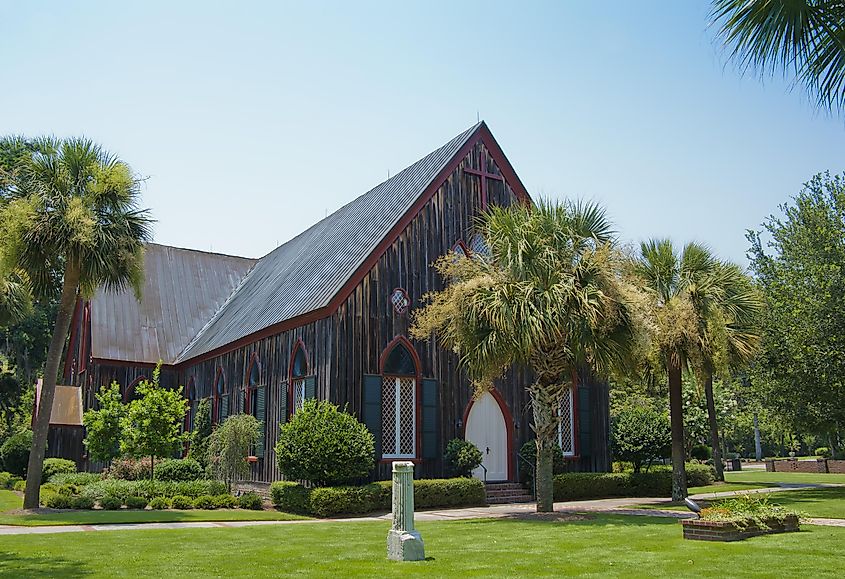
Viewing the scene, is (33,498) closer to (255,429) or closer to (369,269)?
(255,429)

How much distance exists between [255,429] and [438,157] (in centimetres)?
1035

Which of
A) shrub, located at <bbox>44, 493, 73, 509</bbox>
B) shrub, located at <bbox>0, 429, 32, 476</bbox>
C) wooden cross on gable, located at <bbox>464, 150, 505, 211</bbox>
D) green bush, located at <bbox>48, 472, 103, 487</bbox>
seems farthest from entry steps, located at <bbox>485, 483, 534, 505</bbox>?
shrub, located at <bbox>0, 429, 32, 476</bbox>

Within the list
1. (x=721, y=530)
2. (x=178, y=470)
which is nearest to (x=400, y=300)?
(x=178, y=470)

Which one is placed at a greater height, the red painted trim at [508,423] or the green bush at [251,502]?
the red painted trim at [508,423]

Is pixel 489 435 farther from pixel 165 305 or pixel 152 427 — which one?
pixel 165 305

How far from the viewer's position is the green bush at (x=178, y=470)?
25922 millimetres

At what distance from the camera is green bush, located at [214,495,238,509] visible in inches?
824

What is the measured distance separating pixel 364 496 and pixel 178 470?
9459 millimetres

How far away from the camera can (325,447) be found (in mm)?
19484

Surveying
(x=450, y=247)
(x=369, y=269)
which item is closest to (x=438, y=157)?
(x=450, y=247)

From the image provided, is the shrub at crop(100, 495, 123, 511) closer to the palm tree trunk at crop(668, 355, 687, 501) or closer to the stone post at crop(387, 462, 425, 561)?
the stone post at crop(387, 462, 425, 561)

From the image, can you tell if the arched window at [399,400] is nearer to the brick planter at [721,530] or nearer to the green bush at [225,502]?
the green bush at [225,502]

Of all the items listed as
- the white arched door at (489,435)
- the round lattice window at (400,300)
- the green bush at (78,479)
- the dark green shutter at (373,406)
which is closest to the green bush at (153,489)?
the green bush at (78,479)

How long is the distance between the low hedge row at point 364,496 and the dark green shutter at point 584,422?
5159mm
